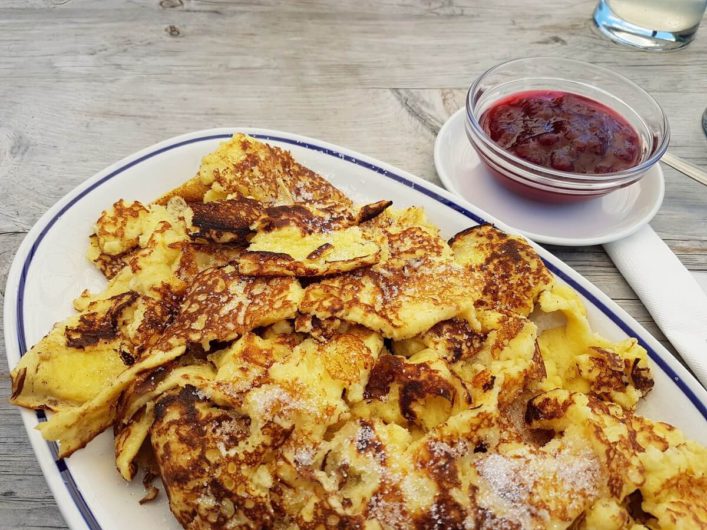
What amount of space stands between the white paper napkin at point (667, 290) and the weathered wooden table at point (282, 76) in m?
0.09

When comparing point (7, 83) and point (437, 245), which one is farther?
point (7, 83)

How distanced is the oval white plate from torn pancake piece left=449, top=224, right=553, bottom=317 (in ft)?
0.45

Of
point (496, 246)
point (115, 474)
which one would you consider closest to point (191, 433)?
point (115, 474)

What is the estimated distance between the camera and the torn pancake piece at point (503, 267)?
6.68 ft

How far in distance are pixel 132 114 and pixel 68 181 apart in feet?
1.85

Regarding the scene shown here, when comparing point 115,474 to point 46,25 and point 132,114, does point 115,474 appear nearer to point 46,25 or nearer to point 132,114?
point 132,114

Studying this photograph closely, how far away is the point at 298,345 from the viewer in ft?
5.87

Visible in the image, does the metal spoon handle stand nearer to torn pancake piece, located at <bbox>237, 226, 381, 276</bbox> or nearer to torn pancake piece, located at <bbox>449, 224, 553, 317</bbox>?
torn pancake piece, located at <bbox>449, 224, 553, 317</bbox>

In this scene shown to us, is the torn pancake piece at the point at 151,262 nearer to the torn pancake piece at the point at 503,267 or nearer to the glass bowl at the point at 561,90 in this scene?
the torn pancake piece at the point at 503,267

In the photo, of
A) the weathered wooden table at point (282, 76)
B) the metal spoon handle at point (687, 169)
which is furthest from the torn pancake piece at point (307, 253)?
the metal spoon handle at point (687, 169)

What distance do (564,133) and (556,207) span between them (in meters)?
0.30

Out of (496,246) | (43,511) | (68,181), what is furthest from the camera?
(68,181)

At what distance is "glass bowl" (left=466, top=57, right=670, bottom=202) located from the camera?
2.47m

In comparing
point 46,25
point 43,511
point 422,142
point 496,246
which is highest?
point 46,25
